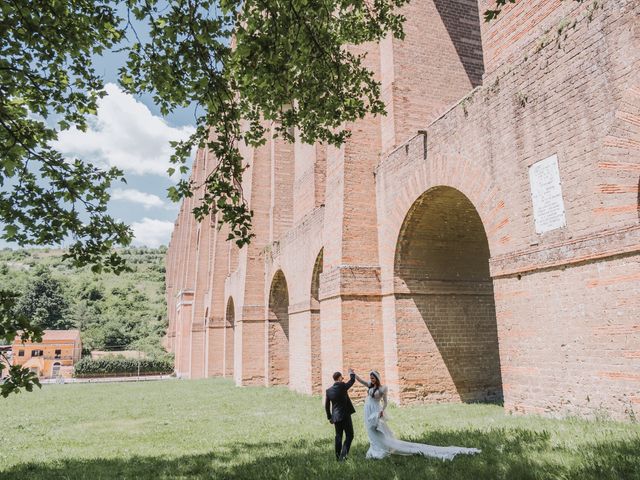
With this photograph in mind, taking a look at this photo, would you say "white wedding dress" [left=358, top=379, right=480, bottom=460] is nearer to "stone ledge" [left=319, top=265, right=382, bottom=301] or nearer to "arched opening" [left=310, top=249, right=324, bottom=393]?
"stone ledge" [left=319, top=265, right=382, bottom=301]

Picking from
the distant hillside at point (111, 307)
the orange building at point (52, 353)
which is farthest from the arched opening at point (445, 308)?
the orange building at point (52, 353)

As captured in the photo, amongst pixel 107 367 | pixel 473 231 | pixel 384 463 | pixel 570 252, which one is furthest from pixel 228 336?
pixel 570 252

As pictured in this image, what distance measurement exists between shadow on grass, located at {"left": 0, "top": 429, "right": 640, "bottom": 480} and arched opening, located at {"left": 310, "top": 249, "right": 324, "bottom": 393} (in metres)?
7.26

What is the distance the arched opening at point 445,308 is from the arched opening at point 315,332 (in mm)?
4229

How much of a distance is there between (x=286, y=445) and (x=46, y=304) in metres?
67.4

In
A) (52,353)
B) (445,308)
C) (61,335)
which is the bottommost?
(52,353)

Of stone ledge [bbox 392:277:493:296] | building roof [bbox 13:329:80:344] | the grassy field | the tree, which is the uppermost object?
the tree

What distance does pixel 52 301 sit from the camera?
6388cm

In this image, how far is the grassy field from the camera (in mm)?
4539

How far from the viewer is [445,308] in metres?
11.1

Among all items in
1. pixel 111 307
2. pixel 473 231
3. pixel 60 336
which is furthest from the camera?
pixel 111 307

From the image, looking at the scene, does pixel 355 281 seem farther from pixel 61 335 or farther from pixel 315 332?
pixel 61 335

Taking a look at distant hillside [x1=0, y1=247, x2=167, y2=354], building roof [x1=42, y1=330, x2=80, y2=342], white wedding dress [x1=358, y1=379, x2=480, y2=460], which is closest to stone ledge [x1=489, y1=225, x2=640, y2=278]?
white wedding dress [x1=358, y1=379, x2=480, y2=460]

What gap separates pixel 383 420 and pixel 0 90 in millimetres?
5735
